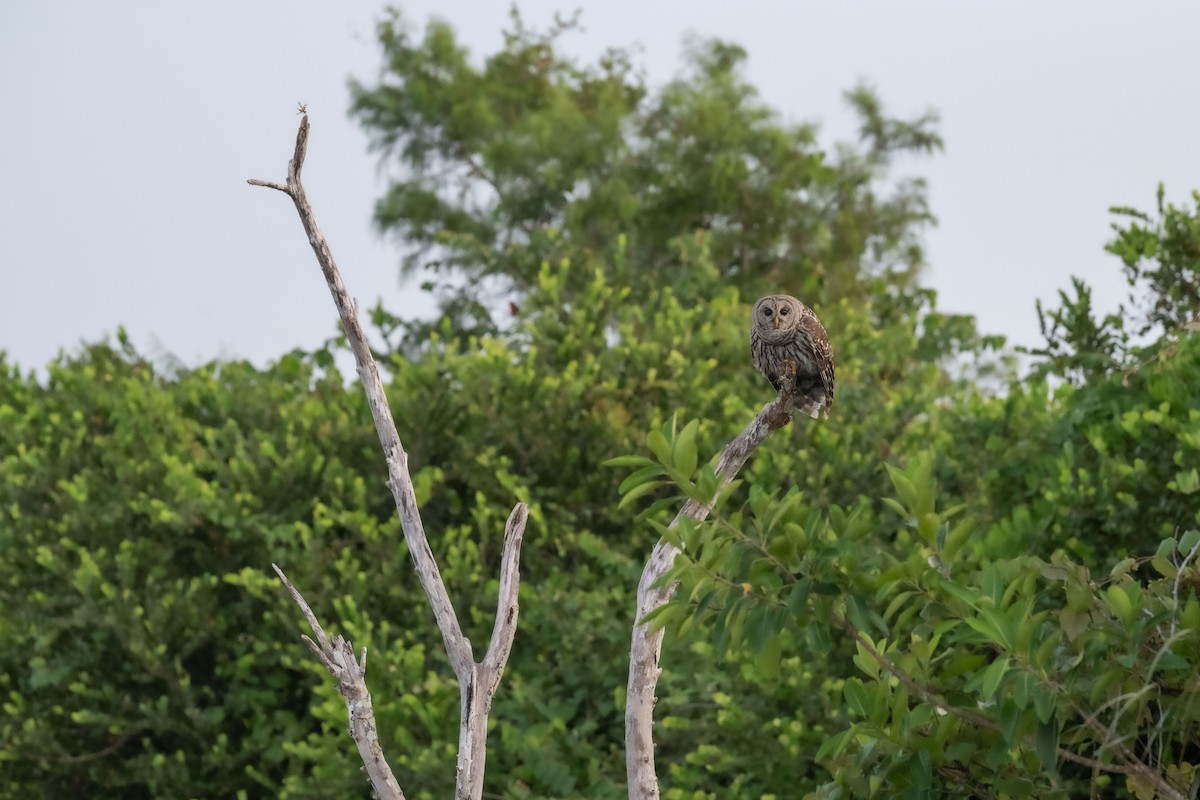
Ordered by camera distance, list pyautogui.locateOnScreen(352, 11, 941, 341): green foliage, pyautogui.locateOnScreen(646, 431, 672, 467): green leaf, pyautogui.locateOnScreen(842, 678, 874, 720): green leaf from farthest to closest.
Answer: pyautogui.locateOnScreen(352, 11, 941, 341): green foliage < pyautogui.locateOnScreen(842, 678, 874, 720): green leaf < pyautogui.locateOnScreen(646, 431, 672, 467): green leaf

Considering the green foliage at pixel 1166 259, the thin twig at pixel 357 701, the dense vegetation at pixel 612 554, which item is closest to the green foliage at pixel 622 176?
the dense vegetation at pixel 612 554

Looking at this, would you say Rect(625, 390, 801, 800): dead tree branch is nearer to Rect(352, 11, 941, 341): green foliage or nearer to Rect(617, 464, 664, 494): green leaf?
Rect(617, 464, 664, 494): green leaf

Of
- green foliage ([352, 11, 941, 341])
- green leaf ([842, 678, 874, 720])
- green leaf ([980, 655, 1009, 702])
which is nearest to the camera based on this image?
green leaf ([980, 655, 1009, 702])

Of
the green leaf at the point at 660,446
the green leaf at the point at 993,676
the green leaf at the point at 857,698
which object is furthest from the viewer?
the green leaf at the point at 857,698

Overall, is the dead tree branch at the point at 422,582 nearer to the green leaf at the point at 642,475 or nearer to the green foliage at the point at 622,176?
the green leaf at the point at 642,475

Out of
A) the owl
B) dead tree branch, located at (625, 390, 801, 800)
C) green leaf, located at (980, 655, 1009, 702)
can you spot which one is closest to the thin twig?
dead tree branch, located at (625, 390, 801, 800)

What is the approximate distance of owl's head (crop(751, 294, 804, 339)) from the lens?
391cm

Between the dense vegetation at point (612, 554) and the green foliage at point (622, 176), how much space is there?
1.37m

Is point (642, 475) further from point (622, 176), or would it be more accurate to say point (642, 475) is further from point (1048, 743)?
point (622, 176)

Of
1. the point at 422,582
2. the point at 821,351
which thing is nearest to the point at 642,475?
the point at 422,582

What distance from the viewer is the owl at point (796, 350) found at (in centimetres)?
384

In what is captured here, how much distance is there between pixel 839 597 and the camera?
301cm

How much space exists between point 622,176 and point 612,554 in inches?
306

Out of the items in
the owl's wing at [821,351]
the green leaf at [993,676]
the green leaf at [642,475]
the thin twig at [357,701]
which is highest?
the owl's wing at [821,351]
